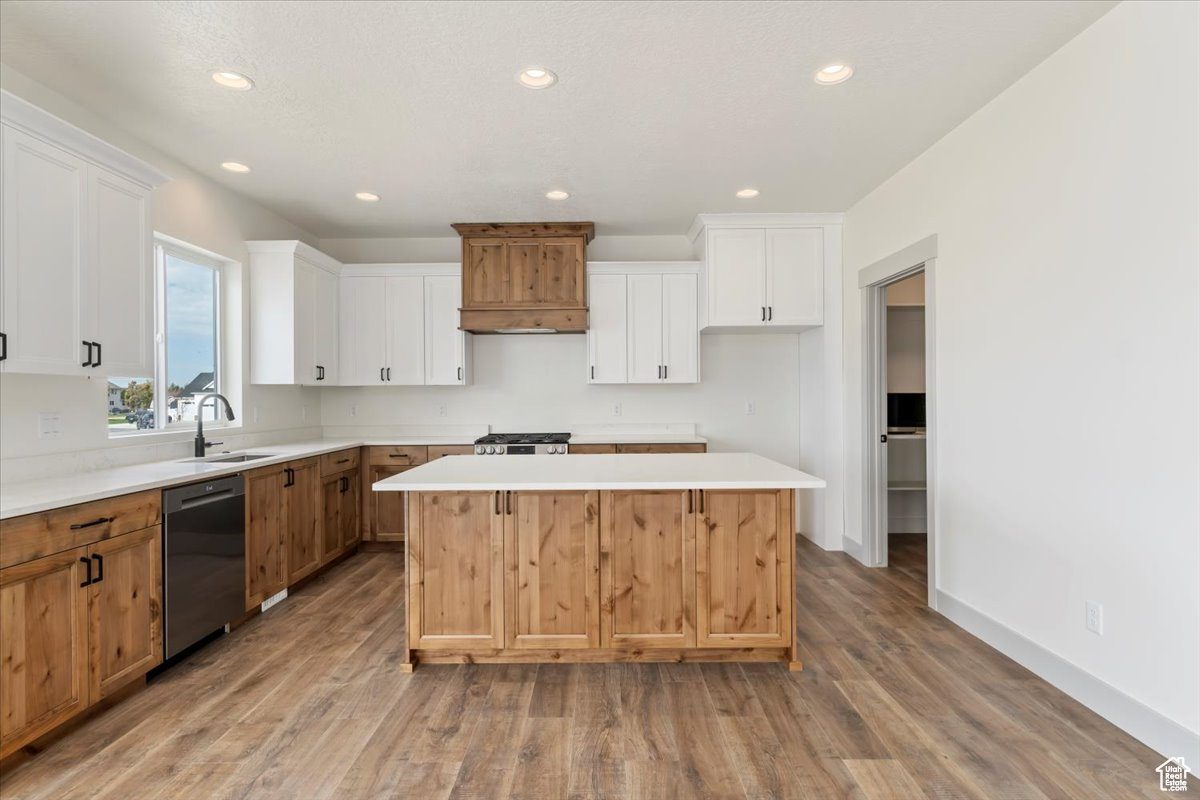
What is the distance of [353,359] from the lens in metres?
4.78

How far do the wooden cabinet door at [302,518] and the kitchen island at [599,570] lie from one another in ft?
4.74

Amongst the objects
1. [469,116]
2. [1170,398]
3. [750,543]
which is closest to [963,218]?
[1170,398]

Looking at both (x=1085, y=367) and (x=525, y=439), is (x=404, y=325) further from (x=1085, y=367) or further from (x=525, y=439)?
(x=1085, y=367)

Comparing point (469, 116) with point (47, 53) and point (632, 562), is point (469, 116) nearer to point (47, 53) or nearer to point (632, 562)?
point (47, 53)

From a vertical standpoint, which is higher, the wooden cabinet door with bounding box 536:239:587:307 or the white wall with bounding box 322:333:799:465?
the wooden cabinet door with bounding box 536:239:587:307

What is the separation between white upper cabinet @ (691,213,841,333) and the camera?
4398 mm

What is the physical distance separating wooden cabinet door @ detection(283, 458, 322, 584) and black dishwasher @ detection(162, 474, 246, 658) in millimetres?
458

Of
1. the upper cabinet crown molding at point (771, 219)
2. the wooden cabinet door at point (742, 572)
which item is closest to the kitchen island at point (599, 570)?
the wooden cabinet door at point (742, 572)

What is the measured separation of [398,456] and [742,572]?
3.06 m

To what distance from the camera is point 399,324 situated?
15.7 ft

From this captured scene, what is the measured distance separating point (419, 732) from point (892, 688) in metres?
1.93

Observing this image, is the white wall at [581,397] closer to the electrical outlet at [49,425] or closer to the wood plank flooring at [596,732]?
the wood plank flooring at [596,732]
